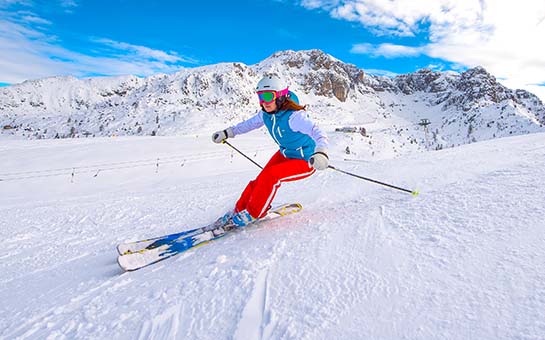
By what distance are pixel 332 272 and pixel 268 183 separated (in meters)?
1.64

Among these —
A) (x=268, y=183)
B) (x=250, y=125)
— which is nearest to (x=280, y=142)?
(x=268, y=183)

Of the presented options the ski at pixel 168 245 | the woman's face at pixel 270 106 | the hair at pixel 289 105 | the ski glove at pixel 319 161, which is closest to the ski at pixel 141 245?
the ski at pixel 168 245

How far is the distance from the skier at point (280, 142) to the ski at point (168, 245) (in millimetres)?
196

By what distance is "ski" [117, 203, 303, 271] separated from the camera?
9.36 feet

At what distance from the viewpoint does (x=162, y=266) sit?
2762mm

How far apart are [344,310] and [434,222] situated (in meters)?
1.35

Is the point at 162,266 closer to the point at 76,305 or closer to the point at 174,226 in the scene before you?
the point at 76,305

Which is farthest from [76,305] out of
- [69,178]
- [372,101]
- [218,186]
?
[372,101]

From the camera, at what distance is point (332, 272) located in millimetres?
2070

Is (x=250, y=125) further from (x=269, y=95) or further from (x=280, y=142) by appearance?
(x=269, y=95)

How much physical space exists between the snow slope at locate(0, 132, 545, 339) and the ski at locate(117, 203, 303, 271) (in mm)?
132

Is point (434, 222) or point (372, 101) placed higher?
point (372, 101)

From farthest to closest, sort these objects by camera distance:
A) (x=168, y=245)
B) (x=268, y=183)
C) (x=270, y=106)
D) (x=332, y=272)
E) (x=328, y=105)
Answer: (x=328, y=105), (x=270, y=106), (x=268, y=183), (x=168, y=245), (x=332, y=272)

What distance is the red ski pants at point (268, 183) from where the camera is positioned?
352cm
